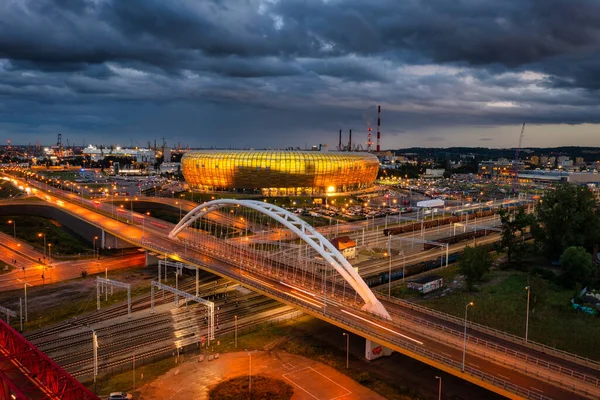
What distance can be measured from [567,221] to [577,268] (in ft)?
57.8

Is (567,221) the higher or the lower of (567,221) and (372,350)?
the higher

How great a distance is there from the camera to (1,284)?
2753 inches

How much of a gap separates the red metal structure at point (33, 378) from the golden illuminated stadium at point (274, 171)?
130 metres

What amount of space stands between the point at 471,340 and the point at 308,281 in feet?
74.8

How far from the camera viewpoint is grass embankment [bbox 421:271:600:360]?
49.0 metres

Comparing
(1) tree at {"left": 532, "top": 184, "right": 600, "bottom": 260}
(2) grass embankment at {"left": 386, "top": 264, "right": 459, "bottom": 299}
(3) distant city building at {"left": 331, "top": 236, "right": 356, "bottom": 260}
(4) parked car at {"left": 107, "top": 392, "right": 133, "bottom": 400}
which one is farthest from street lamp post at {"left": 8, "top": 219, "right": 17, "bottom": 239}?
(1) tree at {"left": 532, "top": 184, "right": 600, "bottom": 260}

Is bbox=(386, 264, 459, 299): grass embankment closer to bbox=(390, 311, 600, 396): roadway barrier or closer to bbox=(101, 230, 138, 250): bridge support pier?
bbox=(390, 311, 600, 396): roadway barrier

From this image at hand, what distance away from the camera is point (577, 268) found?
2618 inches

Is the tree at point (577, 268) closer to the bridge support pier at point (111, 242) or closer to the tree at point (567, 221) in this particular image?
the tree at point (567, 221)

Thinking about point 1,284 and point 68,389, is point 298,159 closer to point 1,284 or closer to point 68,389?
point 1,284

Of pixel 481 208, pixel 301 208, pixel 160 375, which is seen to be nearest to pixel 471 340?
pixel 160 375

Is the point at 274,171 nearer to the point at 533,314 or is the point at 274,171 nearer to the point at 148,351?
the point at 533,314

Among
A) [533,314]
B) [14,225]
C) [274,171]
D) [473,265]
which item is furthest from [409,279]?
[274,171]

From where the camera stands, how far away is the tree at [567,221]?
8112 cm
